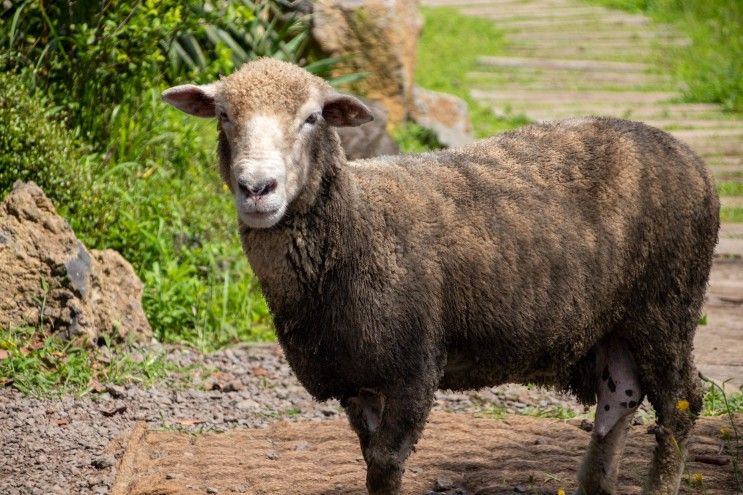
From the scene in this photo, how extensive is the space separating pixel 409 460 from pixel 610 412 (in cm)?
104

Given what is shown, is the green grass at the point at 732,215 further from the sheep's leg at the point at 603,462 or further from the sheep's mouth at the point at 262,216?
the sheep's mouth at the point at 262,216

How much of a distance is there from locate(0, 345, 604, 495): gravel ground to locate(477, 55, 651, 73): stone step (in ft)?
28.8

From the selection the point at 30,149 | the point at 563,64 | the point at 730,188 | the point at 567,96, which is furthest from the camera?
the point at 563,64

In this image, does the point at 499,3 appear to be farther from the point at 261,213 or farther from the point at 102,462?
the point at 261,213

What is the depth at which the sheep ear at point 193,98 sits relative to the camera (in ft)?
15.0

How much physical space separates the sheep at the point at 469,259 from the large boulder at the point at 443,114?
6436 mm

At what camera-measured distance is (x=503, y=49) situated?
15.8 m

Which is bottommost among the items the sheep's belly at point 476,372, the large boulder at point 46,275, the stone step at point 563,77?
the stone step at point 563,77

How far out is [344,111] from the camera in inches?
179

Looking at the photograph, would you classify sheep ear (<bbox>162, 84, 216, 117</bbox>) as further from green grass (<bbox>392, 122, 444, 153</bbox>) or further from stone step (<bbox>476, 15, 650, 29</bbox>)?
stone step (<bbox>476, 15, 650, 29</bbox>)

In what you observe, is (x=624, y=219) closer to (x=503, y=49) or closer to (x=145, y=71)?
(x=145, y=71)

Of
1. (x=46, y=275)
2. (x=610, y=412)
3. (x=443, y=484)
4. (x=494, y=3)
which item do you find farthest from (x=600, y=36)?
(x=443, y=484)

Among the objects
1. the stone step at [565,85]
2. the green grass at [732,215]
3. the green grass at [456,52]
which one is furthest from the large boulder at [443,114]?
the green grass at [732,215]

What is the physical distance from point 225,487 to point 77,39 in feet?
12.5
